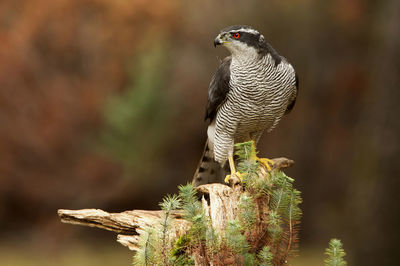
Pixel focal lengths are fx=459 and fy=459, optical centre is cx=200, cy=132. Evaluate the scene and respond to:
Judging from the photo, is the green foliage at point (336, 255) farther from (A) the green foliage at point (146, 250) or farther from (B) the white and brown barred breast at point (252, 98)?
(B) the white and brown barred breast at point (252, 98)

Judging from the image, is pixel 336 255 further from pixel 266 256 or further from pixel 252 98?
pixel 252 98

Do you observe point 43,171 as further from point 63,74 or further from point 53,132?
point 63,74

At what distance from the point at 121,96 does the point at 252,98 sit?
4.28m

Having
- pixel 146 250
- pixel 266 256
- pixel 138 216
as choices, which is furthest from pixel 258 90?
pixel 146 250

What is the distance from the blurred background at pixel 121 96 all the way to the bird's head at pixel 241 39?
3947mm

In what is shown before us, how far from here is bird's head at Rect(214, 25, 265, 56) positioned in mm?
3086

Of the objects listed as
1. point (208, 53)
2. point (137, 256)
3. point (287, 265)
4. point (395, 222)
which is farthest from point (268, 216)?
point (208, 53)

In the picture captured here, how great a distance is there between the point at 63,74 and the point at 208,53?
2.37m

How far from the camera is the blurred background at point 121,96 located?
722cm

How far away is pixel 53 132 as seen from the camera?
287 inches

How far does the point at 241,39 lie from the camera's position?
312cm

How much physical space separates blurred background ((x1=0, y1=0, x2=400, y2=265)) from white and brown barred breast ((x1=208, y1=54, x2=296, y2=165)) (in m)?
3.58

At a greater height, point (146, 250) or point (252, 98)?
point (252, 98)

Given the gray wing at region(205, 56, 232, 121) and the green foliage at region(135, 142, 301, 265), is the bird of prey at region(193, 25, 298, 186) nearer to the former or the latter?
the gray wing at region(205, 56, 232, 121)
